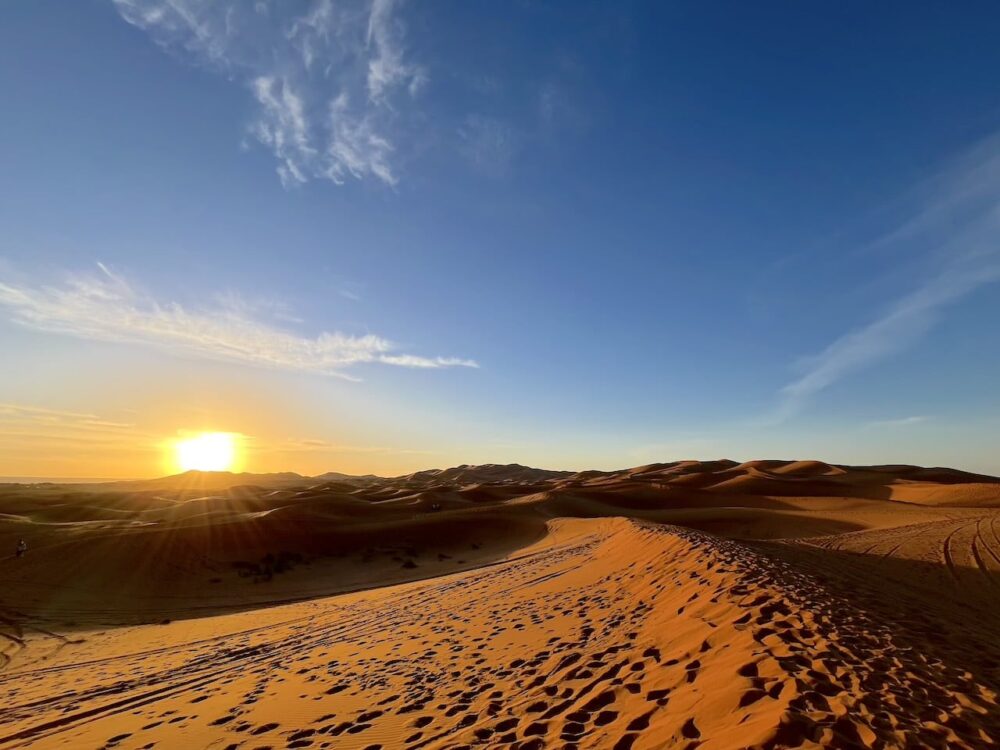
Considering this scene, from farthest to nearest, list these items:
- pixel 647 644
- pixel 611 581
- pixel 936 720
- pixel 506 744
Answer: pixel 611 581
pixel 647 644
pixel 506 744
pixel 936 720

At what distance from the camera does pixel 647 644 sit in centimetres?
646

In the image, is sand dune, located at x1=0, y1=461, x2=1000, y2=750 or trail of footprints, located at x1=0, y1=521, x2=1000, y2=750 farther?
sand dune, located at x1=0, y1=461, x2=1000, y2=750

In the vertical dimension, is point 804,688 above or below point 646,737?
above

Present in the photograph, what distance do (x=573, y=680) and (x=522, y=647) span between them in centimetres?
187

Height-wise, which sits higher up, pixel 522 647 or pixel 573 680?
pixel 573 680

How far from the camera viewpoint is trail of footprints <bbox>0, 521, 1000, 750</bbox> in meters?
4.15

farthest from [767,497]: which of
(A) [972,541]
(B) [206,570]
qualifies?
(B) [206,570]

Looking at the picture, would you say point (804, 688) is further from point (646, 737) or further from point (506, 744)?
point (506, 744)

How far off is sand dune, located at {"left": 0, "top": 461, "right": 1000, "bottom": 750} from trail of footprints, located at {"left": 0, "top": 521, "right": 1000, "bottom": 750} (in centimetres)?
4

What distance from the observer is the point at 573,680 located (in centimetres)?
583

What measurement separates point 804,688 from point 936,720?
864mm

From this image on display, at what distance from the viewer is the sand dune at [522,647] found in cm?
441

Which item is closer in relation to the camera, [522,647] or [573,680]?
[573,680]

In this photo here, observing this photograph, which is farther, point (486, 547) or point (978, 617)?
point (486, 547)
